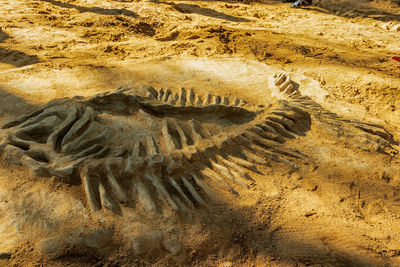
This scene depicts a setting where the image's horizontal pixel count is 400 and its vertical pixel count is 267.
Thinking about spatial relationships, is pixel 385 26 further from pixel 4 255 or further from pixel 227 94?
pixel 4 255

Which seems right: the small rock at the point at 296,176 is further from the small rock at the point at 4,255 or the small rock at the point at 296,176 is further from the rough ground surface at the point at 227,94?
the small rock at the point at 4,255

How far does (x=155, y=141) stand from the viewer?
273 cm

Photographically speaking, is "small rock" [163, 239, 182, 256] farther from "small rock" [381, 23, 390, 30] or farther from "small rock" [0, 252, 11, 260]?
"small rock" [381, 23, 390, 30]

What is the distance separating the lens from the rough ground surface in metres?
1.82

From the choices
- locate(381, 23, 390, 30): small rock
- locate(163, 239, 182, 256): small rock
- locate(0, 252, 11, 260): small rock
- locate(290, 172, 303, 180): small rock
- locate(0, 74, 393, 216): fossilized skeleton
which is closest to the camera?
locate(0, 252, 11, 260): small rock

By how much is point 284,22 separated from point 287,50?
2.31 meters

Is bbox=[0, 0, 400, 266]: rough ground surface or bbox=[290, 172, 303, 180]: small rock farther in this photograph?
bbox=[290, 172, 303, 180]: small rock

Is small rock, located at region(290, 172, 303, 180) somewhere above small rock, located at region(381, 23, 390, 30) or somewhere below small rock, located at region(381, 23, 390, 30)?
below

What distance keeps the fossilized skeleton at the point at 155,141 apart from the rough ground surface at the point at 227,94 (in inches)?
5.2

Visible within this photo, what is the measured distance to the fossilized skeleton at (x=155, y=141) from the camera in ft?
6.91

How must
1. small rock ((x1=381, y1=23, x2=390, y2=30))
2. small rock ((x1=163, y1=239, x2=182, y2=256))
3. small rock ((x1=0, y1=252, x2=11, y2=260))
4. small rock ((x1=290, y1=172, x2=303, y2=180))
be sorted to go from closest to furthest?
small rock ((x1=0, y1=252, x2=11, y2=260))
small rock ((x1=163, y1=239, x2=182, y2=256))
small rock ((x1=290, y1=172, x2=303, y2=180))
small rock ((x1=381, y1=23, x2=390, y2=30))

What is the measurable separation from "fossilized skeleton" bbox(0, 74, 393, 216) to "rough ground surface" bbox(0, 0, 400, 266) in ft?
0.44

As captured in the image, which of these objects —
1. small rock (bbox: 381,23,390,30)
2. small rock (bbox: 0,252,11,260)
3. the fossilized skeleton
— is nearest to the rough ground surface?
small rock (bbox: 0,252,11,260)

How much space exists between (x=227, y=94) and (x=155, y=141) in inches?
69.4
